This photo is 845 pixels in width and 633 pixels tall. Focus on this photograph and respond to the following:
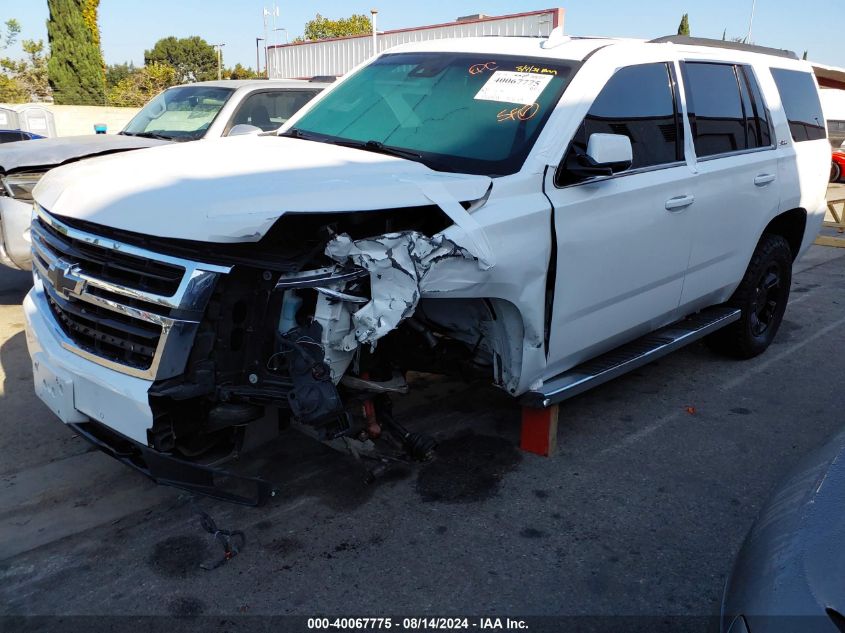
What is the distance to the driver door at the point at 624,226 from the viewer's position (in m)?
3.43

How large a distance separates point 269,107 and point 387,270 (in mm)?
4997

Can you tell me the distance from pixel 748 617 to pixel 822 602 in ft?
0.62

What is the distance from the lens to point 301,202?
2.64 m

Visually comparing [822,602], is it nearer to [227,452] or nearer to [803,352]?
[227,452]

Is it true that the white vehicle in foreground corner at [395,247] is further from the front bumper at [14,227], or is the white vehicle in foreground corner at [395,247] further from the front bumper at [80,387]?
A: the front bumper at [14,227]

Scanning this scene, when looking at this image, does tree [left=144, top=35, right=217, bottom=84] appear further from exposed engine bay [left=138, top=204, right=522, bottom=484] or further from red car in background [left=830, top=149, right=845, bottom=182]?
exposed engine bay [left=138, top=204, right=522, bottom=484]

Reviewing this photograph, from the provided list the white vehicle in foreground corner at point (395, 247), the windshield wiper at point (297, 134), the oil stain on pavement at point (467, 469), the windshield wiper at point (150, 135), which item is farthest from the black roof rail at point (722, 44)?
the windshield wiper at point (150, 135)

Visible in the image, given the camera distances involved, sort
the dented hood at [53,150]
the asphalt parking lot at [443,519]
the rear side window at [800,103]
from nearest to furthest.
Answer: the asphalt parking lot at [443,519]
the rear side window at [800,103]
the dented hood at [53,150]

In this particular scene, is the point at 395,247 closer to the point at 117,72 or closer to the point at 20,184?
the point at 20,184

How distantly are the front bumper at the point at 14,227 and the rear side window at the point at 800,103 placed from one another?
219 inches

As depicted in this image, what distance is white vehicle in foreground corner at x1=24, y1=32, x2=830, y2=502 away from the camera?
2.69 meters

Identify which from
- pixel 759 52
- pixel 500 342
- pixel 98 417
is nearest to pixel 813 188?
pixel 759 52

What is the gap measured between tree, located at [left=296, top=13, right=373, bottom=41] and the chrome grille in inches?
2556

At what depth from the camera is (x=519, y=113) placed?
3.51m
